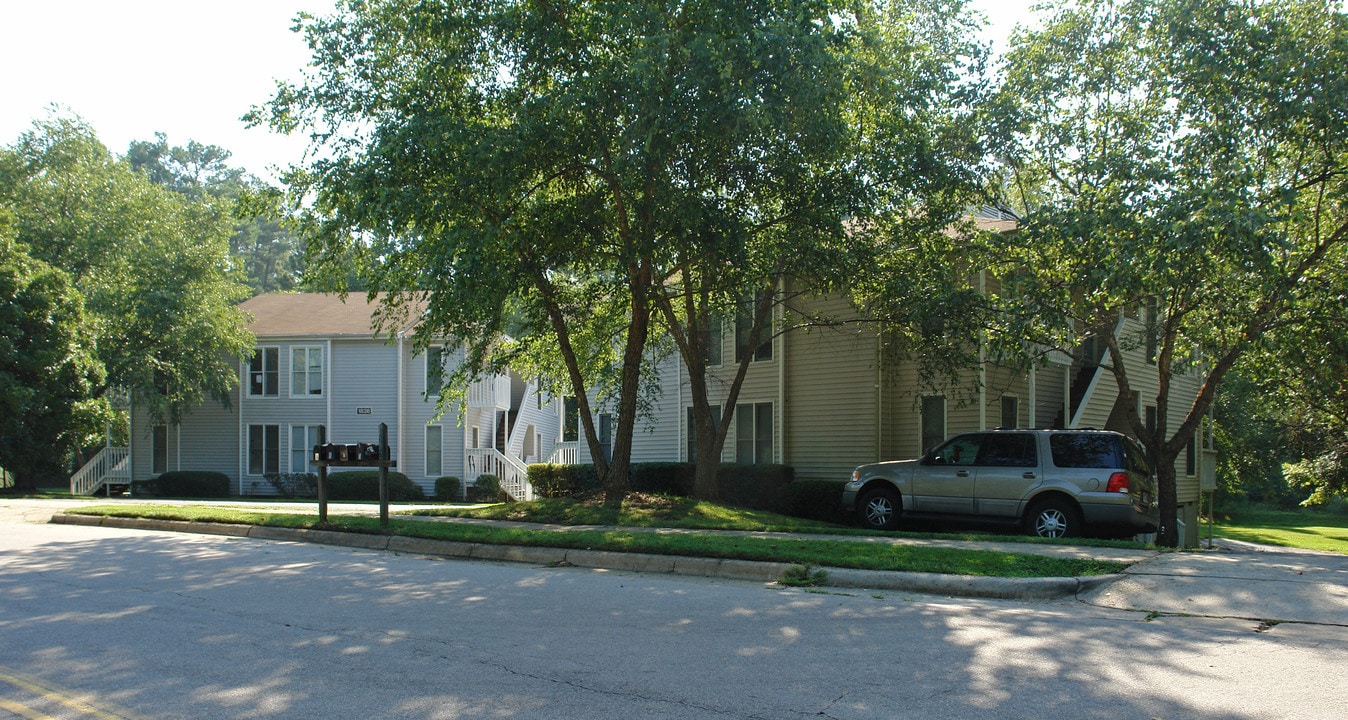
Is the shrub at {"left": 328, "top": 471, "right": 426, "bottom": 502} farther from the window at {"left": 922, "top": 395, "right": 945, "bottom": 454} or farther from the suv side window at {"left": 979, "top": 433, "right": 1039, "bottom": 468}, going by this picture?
the suv side window at {"left": 979, "top": 433, "right": 1039, "bottom": 468}

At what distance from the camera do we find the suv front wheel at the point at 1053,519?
47.3 ft

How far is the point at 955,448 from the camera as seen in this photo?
626 inches

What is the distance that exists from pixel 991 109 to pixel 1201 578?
32.4ft

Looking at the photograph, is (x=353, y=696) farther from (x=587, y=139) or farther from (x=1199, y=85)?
(x=1199, y=85)

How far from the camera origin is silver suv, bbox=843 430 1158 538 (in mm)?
14180

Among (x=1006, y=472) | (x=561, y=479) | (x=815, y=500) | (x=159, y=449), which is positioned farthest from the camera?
(x=159, y=449)

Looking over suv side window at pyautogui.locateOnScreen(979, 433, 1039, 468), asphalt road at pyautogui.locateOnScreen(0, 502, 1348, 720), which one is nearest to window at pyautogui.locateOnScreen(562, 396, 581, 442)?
suv side window at pyautogui.locateOnScreen(979, 433, 1039, 468)

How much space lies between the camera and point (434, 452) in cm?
3441

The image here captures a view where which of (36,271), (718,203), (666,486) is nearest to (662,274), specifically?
(718,203)

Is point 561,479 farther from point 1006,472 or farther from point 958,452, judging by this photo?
point 1006,472

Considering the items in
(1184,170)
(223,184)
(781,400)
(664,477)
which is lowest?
(664,477)

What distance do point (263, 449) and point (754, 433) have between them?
19.3 m

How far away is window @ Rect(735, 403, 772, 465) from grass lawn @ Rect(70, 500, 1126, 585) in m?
9.05

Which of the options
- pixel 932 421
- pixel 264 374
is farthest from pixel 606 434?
pixel 264 374
